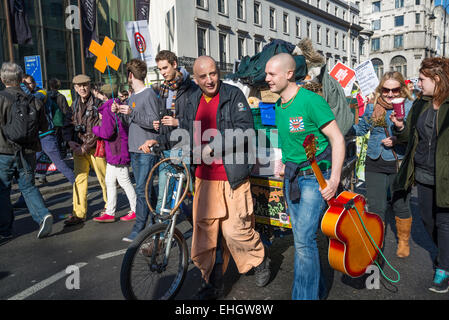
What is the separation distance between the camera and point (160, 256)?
2955mm

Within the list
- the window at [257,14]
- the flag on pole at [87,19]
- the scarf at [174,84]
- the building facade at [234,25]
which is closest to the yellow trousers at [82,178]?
the scarf at [174,84]

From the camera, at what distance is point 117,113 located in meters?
5.00

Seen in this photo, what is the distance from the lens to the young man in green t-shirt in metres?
2.59

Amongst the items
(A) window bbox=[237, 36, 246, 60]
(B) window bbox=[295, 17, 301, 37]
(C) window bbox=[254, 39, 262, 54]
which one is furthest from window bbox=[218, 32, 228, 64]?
(B) window bbox=[295, 17, 301, 37]

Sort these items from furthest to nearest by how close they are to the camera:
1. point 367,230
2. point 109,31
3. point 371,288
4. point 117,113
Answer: point 109,31
point 117,113
point 371,288
point 367,230

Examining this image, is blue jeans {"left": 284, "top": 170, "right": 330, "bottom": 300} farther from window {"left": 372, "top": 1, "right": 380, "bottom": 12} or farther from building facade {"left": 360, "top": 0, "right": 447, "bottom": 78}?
window {"left": 372, "top": 1, "right": 380, "bottom": 12}

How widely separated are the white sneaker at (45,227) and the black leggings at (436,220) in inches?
171

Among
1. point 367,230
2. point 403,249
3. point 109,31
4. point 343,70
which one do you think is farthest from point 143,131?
point 109,31

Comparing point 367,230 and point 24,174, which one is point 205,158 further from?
point 24,174

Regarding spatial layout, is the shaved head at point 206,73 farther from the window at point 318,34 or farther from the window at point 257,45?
the window at point 318,34

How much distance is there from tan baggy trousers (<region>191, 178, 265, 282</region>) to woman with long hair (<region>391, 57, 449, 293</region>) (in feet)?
5.15

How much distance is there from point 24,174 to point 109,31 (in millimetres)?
19998

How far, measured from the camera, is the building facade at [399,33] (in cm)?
6094

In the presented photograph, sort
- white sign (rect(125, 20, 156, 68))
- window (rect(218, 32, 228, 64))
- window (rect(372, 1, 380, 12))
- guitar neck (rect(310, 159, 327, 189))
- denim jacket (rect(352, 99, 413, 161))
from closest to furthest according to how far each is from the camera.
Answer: guitar neck (rect(310, 159, 327, 189)) → denim jacket (rect(352, 99, 413, 161)) → white sign (rect(125, 20, 156, 68)) → window (rect(218, 32, 228, 64)) → window (rect(372, 1, 380, 12))
